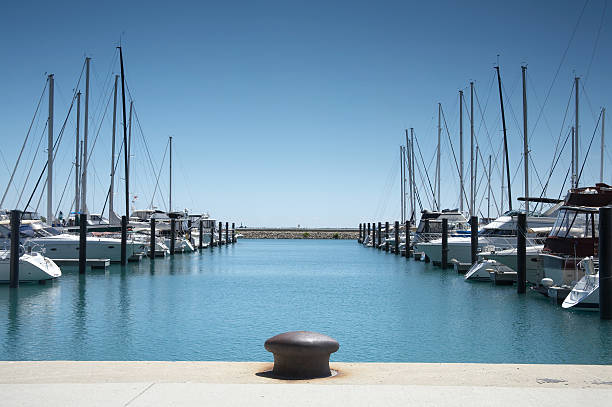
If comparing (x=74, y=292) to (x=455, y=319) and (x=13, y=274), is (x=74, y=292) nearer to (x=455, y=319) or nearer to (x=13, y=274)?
(x=13, y=274)

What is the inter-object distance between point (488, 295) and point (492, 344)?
1158 cm

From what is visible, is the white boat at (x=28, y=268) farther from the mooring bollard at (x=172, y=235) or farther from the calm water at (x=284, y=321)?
the mooring bollard at (x=172, y=235)

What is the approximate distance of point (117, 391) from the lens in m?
7.71

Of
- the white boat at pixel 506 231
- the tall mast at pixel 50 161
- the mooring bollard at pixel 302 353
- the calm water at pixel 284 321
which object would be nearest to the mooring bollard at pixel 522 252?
the calm water at pixel 284 321

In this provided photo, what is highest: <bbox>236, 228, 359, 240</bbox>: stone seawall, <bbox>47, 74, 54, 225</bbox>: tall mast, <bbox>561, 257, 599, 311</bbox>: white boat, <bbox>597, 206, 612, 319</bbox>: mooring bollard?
<bbox>47, 74, 54, 225</bbox>: tall mast

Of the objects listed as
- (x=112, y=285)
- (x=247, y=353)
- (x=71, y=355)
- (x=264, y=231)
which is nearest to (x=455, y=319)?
(x=247, y=353)

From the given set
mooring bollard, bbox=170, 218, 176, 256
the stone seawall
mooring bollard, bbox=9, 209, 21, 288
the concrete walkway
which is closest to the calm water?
mooring bollard, bbox=9, 209, 21, 288

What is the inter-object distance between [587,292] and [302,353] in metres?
15.4

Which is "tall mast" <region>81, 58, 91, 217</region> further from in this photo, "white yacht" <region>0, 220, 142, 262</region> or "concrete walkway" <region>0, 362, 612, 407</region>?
"concrete walkway" <region>0, 362, 612, 407</region>

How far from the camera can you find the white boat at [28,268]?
95.0 feet

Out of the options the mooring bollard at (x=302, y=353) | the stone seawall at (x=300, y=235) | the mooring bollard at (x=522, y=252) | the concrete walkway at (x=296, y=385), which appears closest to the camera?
the concrete walkway at (x=296, y=385)

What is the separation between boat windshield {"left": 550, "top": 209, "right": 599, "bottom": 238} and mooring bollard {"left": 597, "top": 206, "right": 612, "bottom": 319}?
5.36m

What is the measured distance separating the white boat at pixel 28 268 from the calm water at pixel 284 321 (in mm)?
621

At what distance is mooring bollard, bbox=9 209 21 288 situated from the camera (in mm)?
26391
